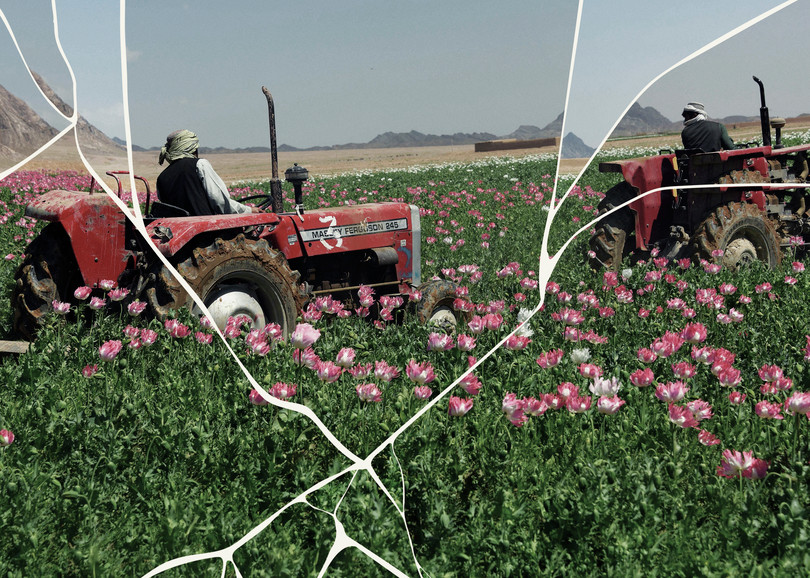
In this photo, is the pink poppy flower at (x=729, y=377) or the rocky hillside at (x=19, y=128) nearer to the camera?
the rocky hillside at (x=19, y=128)

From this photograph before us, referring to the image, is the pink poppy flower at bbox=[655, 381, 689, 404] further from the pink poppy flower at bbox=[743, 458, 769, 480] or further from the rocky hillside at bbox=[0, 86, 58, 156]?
the rocky hillside at bbox=[0, 86, 58, 156]

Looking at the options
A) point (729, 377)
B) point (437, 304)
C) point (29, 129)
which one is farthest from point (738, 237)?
point (29, 129)

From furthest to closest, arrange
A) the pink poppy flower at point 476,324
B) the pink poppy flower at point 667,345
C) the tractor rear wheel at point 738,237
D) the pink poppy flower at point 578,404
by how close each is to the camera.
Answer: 1. the tractor rear wheel at point 738,237
2. the pink poppy flower at point 667,345
3. the pink poppy flower at point 578,404
4. the pink poppy flower at point 476,324

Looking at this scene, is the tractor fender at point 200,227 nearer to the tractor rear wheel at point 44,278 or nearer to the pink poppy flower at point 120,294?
the pink poppy flower at point 120,294

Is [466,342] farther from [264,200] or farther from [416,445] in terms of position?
[416,445]

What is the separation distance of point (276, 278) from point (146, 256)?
0.25m

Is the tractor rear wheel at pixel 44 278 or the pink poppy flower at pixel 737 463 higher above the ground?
the tractor rear wheel at pixel 44 278

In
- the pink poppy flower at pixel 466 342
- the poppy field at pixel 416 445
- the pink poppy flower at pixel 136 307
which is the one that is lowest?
the poppy field at pixel 416 445

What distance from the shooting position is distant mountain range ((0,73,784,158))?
33.0 inches

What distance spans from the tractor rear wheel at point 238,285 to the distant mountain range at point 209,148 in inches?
8.5

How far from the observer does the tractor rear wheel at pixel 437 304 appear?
1.80 metres

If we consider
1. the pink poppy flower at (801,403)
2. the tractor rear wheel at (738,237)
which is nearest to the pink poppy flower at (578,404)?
the pink poppy flower at (801,403)

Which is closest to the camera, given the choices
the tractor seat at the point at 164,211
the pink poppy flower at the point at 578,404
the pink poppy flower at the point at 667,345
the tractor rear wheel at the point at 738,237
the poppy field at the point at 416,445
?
the tractor seat at the point at 164,211

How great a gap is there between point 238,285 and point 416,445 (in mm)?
1171
